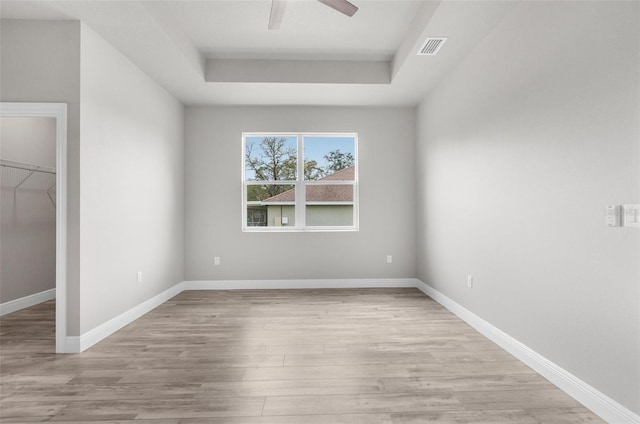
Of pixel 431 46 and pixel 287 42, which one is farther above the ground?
pixel 287 42

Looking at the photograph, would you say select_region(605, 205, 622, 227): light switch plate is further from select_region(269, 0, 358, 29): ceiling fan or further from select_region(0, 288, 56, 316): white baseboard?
select_region(0, 288, 56, 316): white baseboard

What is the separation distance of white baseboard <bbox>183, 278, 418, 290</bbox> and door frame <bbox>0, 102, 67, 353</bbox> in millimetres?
2276

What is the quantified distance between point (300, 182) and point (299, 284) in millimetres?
1515

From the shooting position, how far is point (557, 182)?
2230 millimetres

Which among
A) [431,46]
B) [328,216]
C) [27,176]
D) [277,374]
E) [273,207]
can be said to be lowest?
[277,374]

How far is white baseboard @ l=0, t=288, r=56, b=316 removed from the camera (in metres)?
3.80

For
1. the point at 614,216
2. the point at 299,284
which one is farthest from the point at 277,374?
the point at 299,284

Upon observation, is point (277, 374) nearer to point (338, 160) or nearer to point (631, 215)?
point (631, 215)

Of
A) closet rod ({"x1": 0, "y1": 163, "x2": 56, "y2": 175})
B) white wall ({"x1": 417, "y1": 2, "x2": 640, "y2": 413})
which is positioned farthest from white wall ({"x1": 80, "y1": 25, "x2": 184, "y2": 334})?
white wall ({"x1": 417, "y1": 2, "x2": 640, "y2": 413})

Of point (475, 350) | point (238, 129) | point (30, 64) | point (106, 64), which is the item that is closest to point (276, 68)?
point (238, 129)

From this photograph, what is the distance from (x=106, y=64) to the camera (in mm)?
3174

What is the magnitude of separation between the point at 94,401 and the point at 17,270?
2914mm

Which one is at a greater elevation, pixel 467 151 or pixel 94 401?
pixel 467 151

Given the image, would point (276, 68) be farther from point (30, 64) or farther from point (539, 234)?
point (539, 234)
